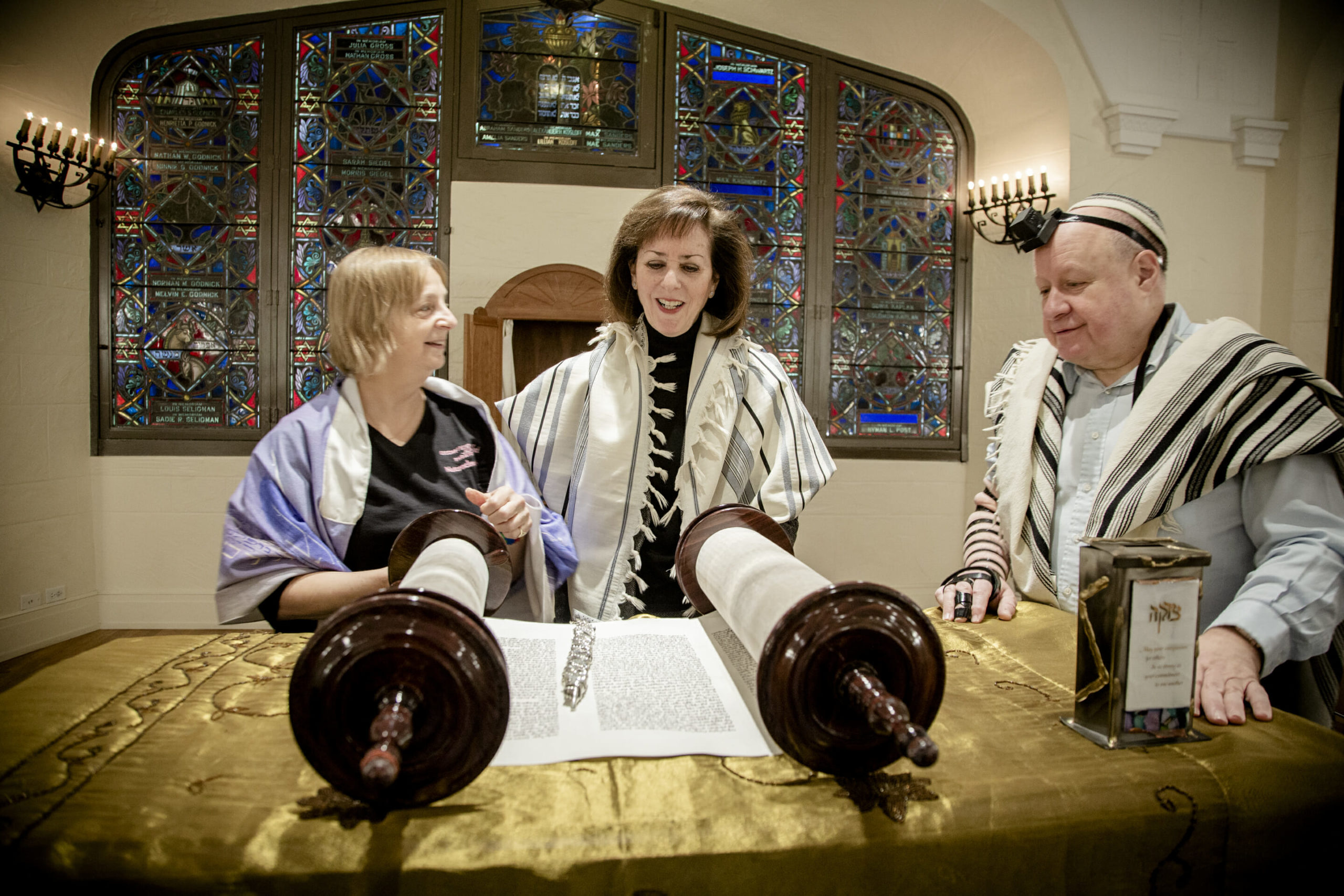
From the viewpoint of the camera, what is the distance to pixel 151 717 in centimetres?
86

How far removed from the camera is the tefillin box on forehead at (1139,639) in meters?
0.81

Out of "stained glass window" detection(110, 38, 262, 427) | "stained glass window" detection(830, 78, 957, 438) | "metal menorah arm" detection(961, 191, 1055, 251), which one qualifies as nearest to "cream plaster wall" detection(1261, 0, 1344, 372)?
"metal menorah arm" detection(961, 191, 1055, 251)

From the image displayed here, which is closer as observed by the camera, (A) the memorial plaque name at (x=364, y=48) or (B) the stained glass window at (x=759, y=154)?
(A) the memorial plaque name at (x=364, y=48)

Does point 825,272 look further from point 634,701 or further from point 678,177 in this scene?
point 634,701

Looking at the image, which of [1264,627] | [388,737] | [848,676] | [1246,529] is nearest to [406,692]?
[388,737]

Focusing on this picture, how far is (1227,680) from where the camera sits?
969 mm

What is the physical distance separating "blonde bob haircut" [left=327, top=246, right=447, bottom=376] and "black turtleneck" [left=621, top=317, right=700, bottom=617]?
0.63m

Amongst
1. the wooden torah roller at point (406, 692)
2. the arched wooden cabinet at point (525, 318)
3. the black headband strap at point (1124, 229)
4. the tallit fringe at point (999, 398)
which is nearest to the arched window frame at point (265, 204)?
the arched wooden cabinet at point (525, 318)

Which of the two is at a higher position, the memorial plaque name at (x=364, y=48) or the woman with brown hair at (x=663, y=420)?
the memorial plaque name at (x=364, y=48)

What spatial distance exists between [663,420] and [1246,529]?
1187 mm

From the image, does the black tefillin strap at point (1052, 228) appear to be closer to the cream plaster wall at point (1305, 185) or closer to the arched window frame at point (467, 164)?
the cream plaster wall at point (1305, 185)

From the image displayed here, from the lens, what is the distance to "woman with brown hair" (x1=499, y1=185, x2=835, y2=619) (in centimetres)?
172

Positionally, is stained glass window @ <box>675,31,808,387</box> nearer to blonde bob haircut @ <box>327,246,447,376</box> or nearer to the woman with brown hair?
the woman with brown hair

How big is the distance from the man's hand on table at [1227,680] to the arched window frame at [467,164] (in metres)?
4.14
